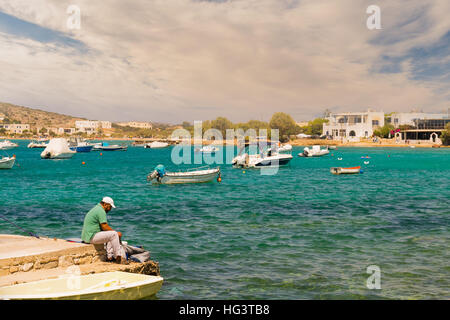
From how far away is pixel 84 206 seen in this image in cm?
3247

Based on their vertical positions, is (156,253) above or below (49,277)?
below

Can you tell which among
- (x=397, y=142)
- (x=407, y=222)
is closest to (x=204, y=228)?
(x=407, y=222)

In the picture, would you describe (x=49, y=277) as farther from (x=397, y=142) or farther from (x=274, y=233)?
(x=397, y=142)

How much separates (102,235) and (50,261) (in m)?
1.57

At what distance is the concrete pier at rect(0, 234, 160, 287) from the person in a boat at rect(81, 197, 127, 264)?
0.23 metres

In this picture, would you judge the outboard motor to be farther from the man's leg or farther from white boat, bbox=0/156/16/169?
white boat, bbox=0/156/16/169

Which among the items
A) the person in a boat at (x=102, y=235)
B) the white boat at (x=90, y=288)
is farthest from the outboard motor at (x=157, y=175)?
the white boat at (x=90, y=288)

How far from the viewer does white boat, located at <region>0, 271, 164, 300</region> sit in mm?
9936

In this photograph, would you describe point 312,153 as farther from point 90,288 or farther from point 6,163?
point 90,288

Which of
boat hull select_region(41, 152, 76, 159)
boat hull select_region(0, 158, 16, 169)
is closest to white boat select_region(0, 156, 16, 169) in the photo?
boat hull select_region(0, 158, 16, 169)

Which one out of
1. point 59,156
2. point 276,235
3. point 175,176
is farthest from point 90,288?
point 59,156

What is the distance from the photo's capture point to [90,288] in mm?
10477

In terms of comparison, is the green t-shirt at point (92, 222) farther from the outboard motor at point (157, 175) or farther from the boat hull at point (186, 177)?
the boat hull at point (186, 177)
